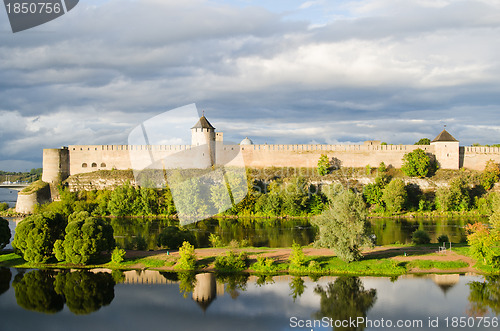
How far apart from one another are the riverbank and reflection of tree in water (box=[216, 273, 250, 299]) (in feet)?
2.35

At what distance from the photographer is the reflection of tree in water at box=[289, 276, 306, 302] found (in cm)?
1486

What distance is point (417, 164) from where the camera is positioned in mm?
38844

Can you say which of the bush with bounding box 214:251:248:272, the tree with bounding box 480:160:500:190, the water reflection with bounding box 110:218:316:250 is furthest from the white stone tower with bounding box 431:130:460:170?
the bush with bounding box 214:251:248:272

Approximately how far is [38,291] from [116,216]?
1918cm

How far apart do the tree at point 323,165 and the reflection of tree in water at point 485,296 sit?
24642 millimetres

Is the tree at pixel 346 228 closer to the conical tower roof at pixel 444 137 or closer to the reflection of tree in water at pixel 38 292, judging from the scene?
the reflection of tree in water at pixel 38 292

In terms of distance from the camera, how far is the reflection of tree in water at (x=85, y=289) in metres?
14.2

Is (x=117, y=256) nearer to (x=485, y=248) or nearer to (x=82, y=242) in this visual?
(x=82, y=242)

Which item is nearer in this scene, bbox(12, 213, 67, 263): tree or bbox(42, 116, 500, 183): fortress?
bbox(12, 213, 67, 263): tree

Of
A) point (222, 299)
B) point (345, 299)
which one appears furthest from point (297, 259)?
point (222, 299)

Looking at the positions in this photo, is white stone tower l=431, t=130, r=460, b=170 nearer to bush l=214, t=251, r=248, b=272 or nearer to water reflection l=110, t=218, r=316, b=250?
water reflection l=110, t=218, r=316, b=250

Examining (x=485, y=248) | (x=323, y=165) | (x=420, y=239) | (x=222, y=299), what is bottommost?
(x=222, y=299)

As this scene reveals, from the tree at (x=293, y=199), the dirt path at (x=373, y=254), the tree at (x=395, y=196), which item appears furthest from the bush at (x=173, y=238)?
the tree at (x=395, y=196)

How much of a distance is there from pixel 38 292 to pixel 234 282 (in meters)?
6.51
